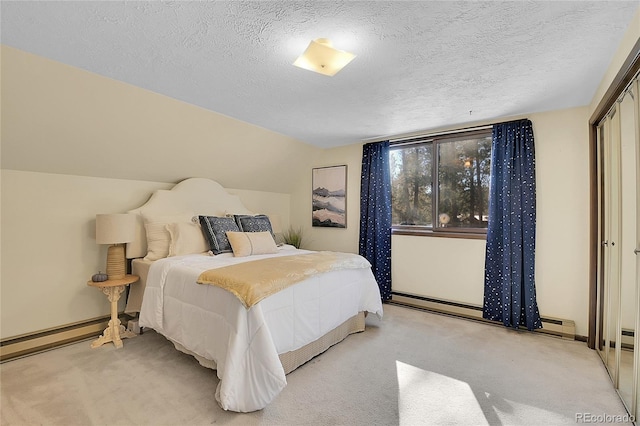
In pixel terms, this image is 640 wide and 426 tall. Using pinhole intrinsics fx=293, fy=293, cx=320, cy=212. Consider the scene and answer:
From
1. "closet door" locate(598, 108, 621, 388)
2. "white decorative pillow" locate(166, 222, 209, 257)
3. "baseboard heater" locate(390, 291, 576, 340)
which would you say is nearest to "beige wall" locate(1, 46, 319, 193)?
"white decorative pillow" locate(166, 222, 209, 257)

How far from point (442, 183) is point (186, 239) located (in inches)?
123

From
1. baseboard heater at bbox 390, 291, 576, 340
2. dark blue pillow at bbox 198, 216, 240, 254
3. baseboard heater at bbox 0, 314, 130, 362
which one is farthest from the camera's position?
dark blue pillow at bbox 198, 216, 240, 254

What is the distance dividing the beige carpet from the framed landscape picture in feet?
6.97

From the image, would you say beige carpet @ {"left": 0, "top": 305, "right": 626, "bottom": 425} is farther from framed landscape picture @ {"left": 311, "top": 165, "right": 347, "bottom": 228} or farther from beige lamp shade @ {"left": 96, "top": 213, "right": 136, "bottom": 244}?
framed landscape picture @ {"left": 311, "top": 165, "right": 347, "bottom": 228}

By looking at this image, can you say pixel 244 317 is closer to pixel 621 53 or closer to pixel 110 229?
pixel 110 229

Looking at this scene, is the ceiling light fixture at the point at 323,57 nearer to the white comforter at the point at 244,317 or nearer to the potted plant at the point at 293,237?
the white comforter at the point at 244,317

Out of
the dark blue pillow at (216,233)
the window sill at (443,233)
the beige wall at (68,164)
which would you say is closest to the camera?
the beige wall at (68,164)

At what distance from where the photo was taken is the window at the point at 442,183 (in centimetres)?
349

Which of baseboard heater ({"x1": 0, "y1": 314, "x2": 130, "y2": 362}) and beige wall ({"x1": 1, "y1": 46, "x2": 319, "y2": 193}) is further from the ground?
beige wall ({"x1": 1, "y1": 46, "x2": 319, "y2": 193})

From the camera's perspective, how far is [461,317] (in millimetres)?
3428

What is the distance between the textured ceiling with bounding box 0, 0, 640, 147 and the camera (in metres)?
1.52

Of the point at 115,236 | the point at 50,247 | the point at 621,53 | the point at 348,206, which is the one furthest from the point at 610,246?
the point at 50,247

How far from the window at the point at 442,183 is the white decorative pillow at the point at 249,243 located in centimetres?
182

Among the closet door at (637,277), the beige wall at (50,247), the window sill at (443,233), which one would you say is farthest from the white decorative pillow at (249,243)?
the closet door at (637,277)
